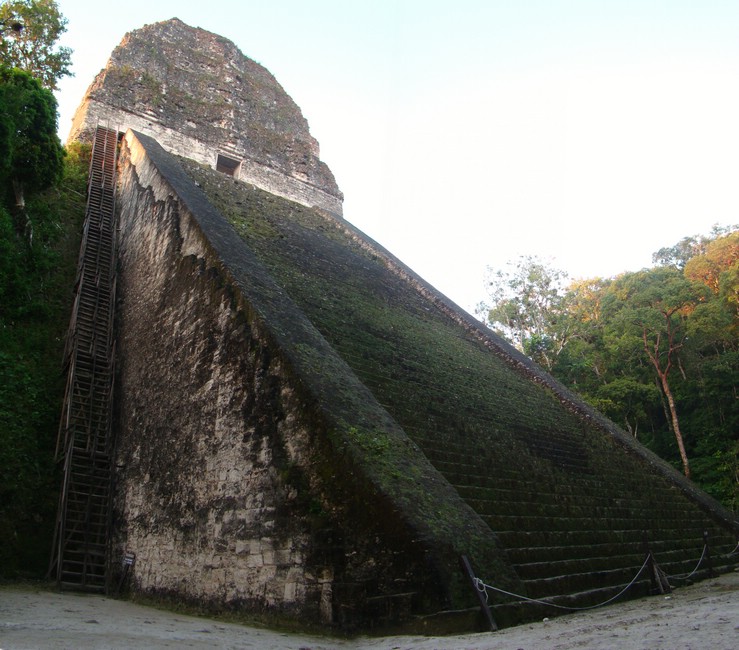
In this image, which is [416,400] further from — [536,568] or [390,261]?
[390,261]

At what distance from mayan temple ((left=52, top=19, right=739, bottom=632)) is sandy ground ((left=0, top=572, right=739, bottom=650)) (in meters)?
0.24

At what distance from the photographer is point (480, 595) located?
3592 millimetres

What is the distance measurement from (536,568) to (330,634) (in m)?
1.83

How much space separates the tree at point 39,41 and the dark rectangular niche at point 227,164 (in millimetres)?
3856

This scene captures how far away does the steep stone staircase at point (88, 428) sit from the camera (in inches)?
240

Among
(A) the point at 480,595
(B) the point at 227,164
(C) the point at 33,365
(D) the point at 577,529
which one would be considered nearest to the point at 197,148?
(B) the point at 227,164

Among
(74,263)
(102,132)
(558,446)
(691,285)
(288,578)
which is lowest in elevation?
(288,578)

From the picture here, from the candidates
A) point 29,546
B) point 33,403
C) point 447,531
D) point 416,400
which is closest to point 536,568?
point 447,531

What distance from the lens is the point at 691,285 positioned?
669 inches

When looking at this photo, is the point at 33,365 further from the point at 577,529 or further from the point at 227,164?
the point at 227,164

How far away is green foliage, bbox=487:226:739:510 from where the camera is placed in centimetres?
1642

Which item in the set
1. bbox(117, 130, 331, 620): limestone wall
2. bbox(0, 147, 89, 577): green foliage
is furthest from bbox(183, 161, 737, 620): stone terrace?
bbox(0, 147, 89, 577): green foliage

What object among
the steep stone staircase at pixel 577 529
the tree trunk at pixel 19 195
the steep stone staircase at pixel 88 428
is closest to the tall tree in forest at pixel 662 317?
the steep stone staircase at pixel 577 529

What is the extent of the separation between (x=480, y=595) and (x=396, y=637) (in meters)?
0.58
